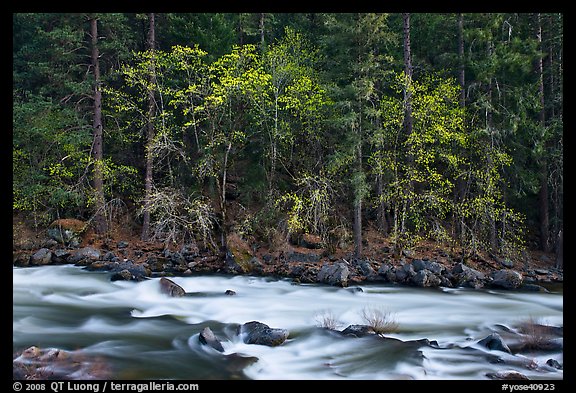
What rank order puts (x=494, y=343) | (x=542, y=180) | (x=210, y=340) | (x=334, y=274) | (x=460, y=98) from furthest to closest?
1. (x=460, y=98)
2. (x=542, y=180)
3. (x=334, y=274)
4. (x=210, y=340)
5. (x=494, y=343)

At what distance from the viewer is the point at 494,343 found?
30.8ft

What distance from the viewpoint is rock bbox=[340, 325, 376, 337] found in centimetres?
1012

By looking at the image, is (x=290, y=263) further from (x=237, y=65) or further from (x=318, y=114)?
(x=237, y=65)

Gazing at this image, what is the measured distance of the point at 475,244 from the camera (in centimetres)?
1744

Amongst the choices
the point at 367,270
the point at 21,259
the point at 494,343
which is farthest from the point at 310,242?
the point at 21,259

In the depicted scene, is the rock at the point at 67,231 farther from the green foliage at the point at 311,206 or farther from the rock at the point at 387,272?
the rock at the point at 387,272

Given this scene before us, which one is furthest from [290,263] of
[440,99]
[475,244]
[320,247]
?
[440,99]

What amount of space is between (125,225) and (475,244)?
16.5 metres

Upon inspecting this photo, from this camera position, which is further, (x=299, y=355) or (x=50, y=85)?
(x=50, y=85)

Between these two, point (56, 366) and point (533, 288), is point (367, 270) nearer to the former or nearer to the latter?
point (533, 288)

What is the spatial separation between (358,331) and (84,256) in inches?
530

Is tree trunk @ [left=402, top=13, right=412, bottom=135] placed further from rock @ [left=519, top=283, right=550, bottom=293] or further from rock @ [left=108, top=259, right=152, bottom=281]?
rock @ [left=108, top=259, right=152, bottom=281]

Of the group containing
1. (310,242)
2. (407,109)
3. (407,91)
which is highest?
(407,91)

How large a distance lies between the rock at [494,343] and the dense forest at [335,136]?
7.65 meters
